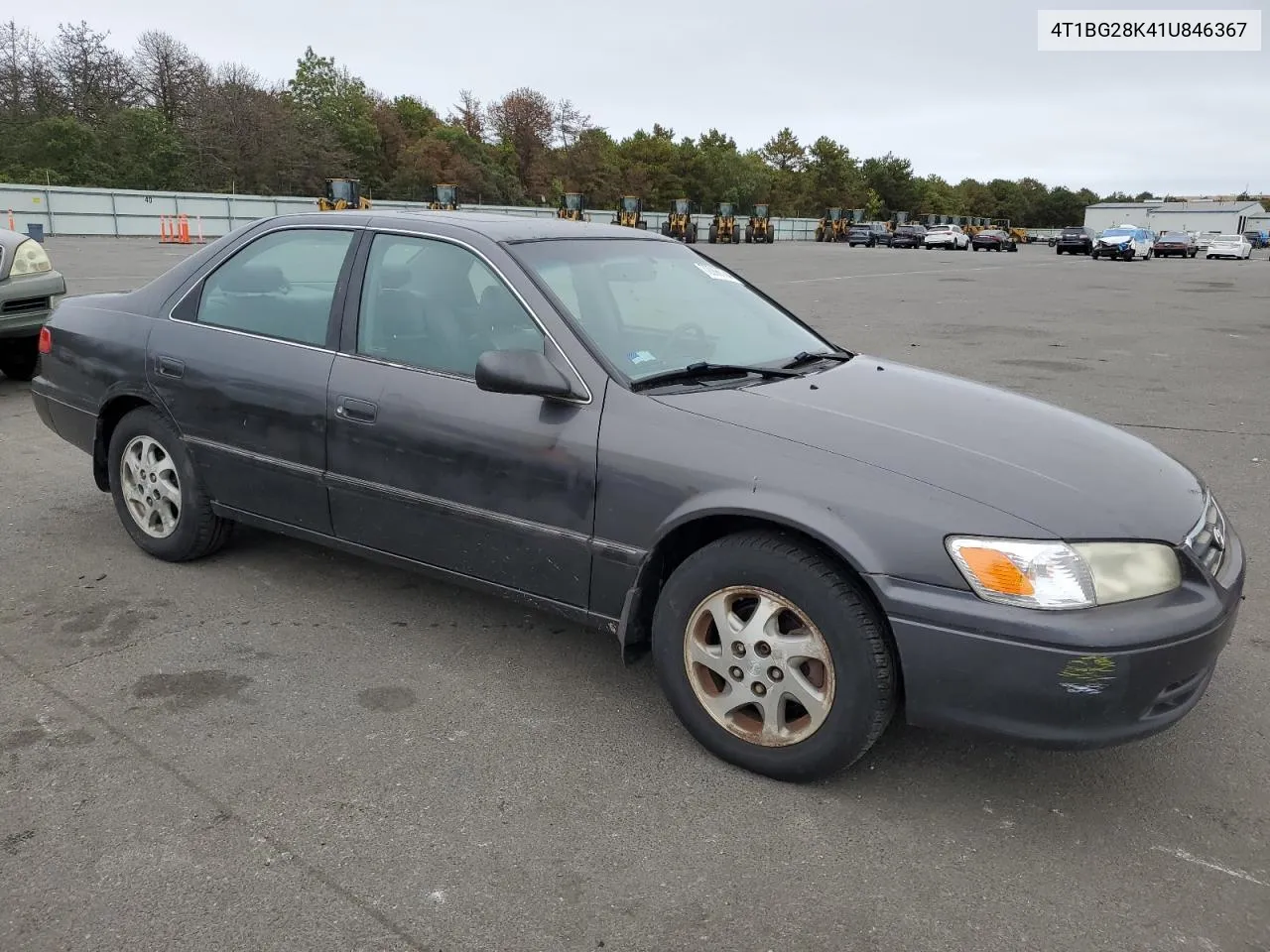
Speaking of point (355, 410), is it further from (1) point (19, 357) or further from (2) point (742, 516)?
(1) point (19, 357)

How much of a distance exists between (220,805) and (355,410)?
140 cm

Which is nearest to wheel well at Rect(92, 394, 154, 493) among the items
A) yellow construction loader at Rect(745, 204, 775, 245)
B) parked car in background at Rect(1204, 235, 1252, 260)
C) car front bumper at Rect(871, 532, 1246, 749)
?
car front bumper at Rect(871, 532, 1246, 749)

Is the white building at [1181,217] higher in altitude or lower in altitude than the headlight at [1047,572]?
higher

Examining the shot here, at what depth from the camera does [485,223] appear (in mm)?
3729

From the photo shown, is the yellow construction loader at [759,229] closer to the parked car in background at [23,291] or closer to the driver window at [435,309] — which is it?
the parked car in background at [23,291]

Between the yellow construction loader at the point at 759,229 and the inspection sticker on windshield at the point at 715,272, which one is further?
the yellow construction loader at the point at 759,229

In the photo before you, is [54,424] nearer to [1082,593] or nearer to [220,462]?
[220,462]

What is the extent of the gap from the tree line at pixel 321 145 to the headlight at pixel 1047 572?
→ 184ft

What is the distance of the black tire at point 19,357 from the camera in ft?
26.4

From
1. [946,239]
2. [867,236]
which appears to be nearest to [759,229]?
[867,236]

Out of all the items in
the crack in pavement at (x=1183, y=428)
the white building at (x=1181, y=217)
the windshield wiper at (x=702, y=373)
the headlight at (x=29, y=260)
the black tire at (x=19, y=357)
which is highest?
the white building at (x=1181, y=217)

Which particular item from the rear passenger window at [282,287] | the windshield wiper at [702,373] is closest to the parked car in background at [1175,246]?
the windshield wiper at [702,373]

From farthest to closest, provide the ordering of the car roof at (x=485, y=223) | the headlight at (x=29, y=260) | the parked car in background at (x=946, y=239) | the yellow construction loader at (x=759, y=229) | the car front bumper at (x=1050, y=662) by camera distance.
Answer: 1. the parked car in background at (x=946, y=239)
2. the yellow construction loader at (x=759, y=229)
3. the headlight at (x=29, y=260)
4. the car roof at (x=485, y=223)
5. the car front bumper at (x=1050, y=662)

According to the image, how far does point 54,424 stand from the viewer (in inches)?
188
